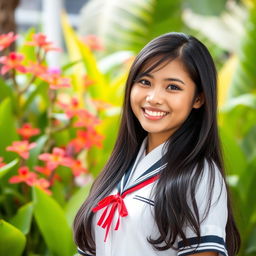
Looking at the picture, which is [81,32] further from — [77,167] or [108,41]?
[77,167]

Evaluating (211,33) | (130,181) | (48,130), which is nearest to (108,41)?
(211,33)

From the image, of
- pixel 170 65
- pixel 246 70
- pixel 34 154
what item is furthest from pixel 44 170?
pixel 246 70

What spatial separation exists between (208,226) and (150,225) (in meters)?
0.12

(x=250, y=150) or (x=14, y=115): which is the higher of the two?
(x=14, y=115)

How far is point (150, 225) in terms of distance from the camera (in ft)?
4.36

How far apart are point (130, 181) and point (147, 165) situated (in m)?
0.05

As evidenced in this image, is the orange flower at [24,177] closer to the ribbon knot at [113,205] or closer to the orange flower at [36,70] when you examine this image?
the orange flower at [36,70]

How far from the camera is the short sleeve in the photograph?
4.22 ft

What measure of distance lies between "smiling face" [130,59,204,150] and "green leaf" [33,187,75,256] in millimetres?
800

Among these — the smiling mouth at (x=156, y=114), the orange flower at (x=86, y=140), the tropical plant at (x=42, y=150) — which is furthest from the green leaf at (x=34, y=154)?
the smiling mouth at (x=156, y=114)

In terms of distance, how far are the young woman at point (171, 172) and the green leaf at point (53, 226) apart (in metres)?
0.67

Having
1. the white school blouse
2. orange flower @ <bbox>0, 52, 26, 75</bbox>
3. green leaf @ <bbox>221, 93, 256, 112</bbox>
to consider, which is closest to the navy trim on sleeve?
the white school blouse

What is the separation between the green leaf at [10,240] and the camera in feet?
6.56

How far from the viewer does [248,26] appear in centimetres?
389
